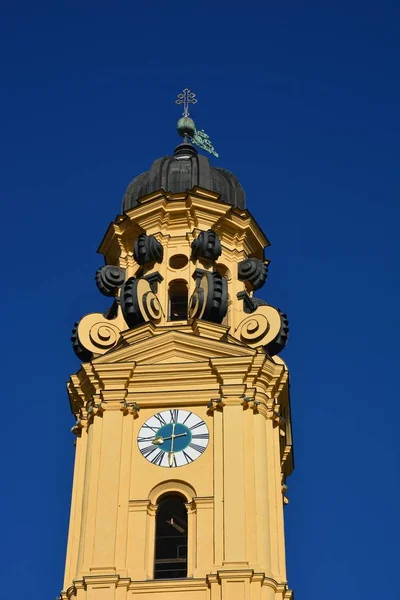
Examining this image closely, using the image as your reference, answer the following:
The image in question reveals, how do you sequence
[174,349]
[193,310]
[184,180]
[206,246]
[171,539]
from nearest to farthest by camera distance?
[171,539], [174,349], [193,310], [206,246], [184,180]

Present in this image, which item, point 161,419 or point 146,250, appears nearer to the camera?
point 161,419

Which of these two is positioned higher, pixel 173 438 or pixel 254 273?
pixel 254 273

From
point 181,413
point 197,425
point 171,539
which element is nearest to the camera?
point 171,539

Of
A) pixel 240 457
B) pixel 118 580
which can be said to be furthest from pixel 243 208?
pixel 118 580

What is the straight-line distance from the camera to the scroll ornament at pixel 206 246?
36000 mm

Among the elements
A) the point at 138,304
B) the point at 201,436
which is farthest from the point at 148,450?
the point at 138,304

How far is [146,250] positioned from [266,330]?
3.15 m

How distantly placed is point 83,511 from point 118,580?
1947 mm

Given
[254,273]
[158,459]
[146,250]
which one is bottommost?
[158,459]

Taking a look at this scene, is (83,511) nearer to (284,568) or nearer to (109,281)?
(284,568)

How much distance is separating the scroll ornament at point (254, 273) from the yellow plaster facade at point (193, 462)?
6.9 inches

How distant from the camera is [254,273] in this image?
36.8 meters

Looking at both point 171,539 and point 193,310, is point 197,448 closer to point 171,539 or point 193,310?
point 171,539

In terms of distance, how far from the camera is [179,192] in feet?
124
